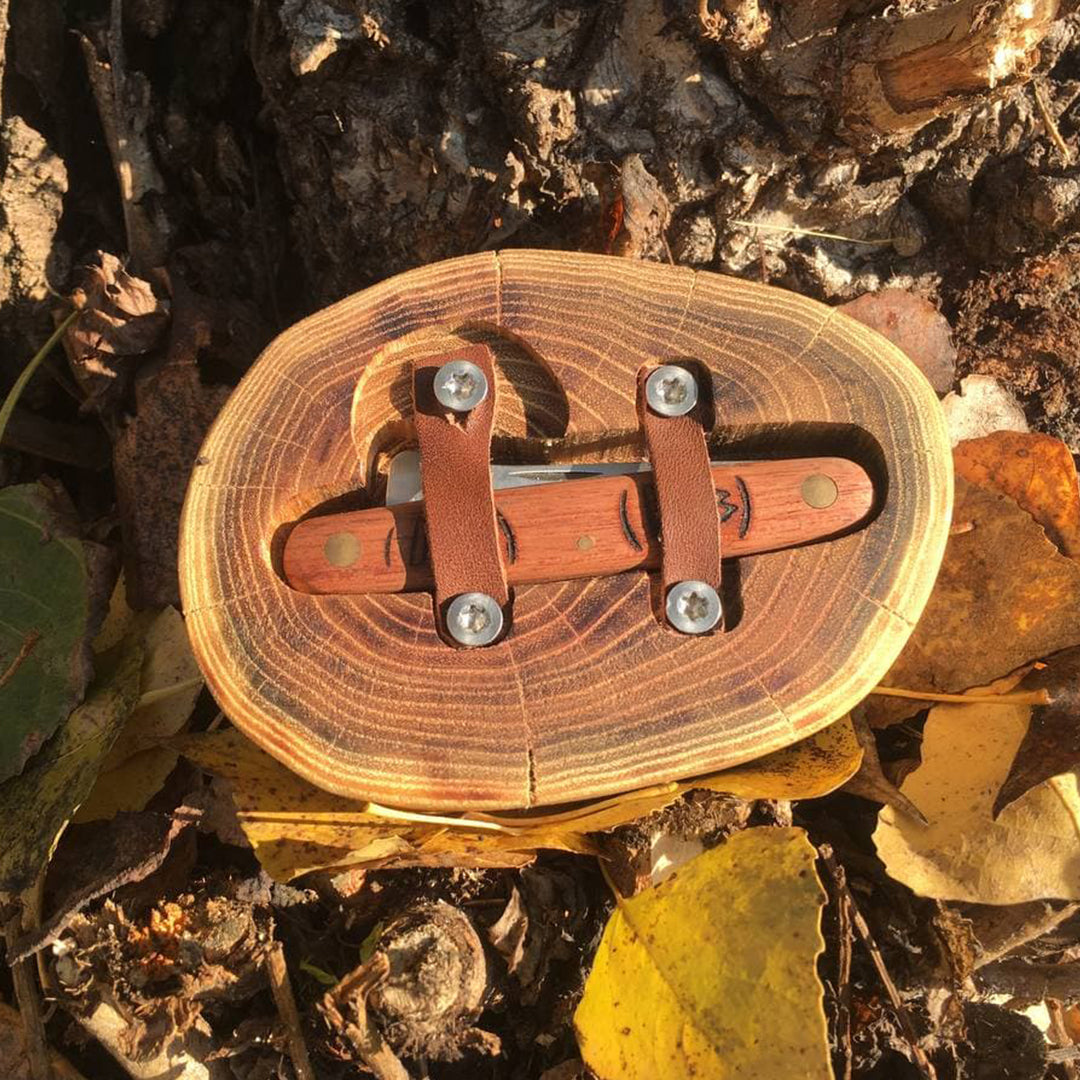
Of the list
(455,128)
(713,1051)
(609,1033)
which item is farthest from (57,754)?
(455,128)

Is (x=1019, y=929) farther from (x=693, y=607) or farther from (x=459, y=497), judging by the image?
(x=459, y=497)

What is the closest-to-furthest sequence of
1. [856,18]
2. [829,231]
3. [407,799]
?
[407,799]
[856,18]
[829,231]

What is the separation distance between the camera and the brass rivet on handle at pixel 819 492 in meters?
1.64

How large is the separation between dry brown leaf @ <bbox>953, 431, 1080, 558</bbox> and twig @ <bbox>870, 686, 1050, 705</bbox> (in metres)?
0.25

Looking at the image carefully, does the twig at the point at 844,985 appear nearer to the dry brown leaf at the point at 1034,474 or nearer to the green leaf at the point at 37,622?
the dry brown leaf at the point at 1034,474

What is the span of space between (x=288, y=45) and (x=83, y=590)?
3.60 feet

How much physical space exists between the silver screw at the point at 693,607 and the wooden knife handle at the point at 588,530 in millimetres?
68

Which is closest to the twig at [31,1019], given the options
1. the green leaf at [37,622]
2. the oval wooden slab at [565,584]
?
the green leaf at [37,622]

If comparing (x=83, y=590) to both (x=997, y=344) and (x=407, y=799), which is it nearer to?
(x=407, y=799)

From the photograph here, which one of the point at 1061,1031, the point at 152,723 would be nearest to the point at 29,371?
the point at 152,723

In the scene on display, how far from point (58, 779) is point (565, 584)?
0.92 m

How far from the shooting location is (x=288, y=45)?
213 cm

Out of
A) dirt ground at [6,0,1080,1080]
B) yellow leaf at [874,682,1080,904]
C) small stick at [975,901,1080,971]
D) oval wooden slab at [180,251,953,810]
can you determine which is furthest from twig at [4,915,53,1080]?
small stick at [975,901,1080,971]

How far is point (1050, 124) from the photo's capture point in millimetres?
2014
